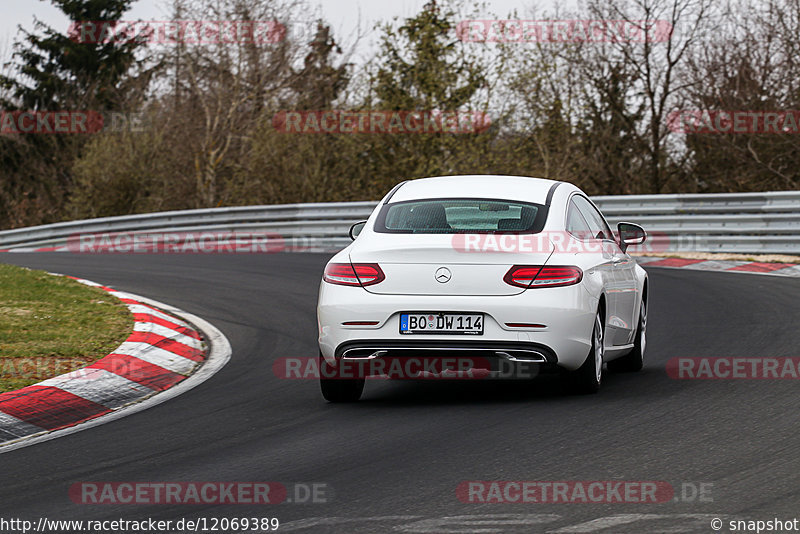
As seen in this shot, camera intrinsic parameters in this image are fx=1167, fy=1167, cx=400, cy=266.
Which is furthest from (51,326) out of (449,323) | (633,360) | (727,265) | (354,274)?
(727,265)

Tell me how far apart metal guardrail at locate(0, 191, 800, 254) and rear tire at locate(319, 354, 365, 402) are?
11.3 metres

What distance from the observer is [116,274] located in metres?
16.7

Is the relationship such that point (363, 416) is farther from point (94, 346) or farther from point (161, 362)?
point (94, 346)

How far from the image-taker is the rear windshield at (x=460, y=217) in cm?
778

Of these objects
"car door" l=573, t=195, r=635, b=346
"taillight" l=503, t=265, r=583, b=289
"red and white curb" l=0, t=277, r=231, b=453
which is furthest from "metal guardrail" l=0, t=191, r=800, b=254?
"taillight" l=503, t=265, r=583, b=289

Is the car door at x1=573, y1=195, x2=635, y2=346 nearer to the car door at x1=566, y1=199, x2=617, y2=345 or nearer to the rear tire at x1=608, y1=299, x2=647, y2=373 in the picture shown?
the car door at x1=566, y1=199, x2=617, y2=345

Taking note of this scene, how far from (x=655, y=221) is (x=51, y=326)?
37.7ft

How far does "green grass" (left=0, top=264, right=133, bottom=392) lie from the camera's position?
8750 mm

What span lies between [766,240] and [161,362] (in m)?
11.4

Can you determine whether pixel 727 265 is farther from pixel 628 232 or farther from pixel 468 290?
pixel 468 290

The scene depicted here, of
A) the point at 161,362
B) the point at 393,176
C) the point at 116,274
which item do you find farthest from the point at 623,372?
the point at 393,176

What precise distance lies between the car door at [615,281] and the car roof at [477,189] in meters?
0.47

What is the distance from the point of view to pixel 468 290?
289 inches

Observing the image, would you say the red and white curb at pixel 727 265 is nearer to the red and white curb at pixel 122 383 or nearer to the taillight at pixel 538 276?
the red and white curb at pixel 122 383
